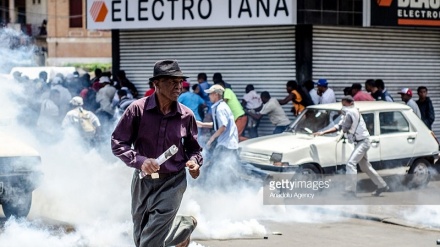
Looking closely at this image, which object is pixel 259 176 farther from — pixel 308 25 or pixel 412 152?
pixel 308 25

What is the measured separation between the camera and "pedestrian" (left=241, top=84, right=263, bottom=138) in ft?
51.8

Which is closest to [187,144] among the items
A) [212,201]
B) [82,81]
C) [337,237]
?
[337,237]

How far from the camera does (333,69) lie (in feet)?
54.4

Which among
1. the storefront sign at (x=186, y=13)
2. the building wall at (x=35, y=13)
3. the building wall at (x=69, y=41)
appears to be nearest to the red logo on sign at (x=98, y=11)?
the storefront sign at (x=186, y=13)

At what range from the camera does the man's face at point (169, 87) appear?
6105mm

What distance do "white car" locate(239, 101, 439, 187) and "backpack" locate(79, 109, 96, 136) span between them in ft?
8.82

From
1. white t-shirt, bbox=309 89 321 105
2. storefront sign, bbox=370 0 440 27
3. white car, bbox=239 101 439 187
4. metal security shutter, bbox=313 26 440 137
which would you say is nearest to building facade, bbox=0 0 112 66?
metal security shutter, bbox=313 26 440 137

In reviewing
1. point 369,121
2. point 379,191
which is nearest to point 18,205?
point 379,191

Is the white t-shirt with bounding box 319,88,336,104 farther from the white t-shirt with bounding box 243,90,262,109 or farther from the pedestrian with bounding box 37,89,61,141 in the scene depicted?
the pedestrian with bounding box 37,89,61,141

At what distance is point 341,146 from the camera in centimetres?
1218

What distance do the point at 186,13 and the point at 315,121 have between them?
17.4 feet

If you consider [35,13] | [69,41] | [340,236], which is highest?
[35,13]

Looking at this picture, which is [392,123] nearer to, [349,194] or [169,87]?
[349,194]

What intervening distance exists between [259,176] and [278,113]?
3.77 metres
